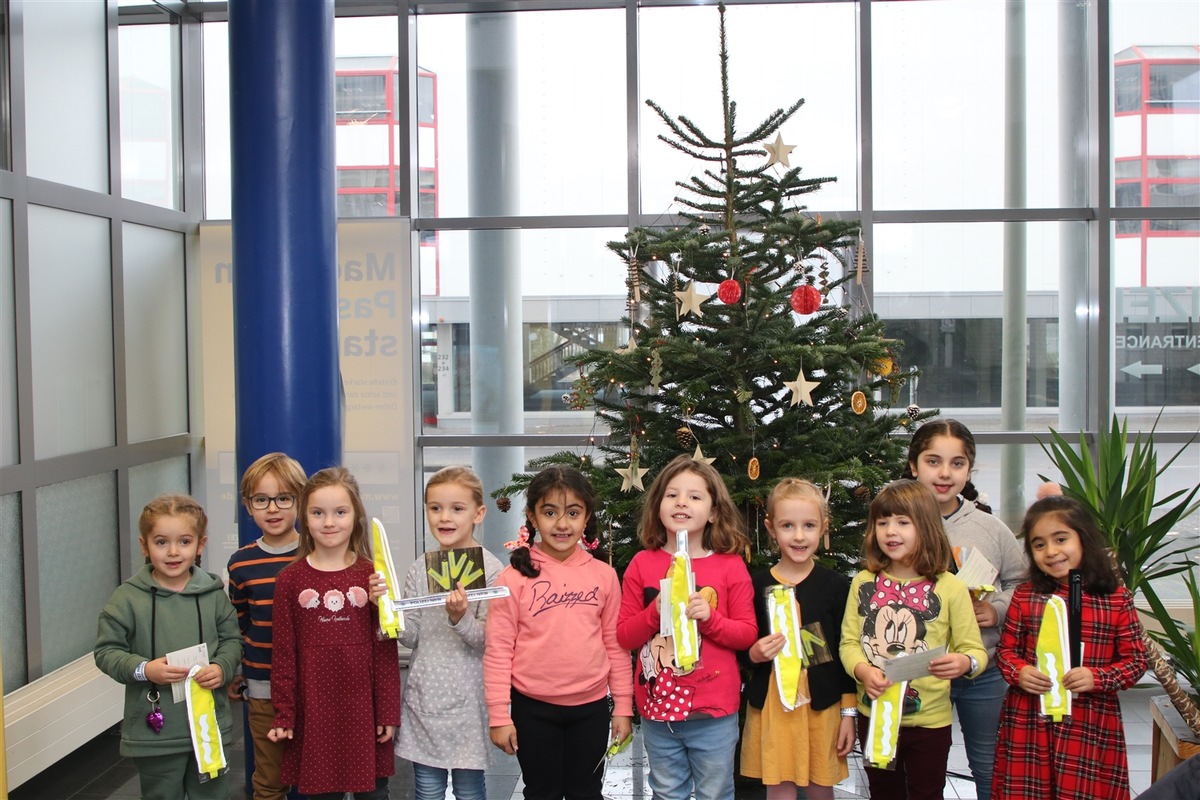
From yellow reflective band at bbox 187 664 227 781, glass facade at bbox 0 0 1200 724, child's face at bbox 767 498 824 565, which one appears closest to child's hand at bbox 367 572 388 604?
yellow reflective band at bbox 187 664 227 781

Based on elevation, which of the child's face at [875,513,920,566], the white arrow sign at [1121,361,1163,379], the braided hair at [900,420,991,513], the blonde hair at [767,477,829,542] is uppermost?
the white arrow sign at [1121,361,1163,379]

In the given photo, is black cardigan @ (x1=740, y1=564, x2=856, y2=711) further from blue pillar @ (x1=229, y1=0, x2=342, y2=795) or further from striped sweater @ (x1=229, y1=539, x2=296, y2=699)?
blue pillar @ (x1=229, y1=0, x2=342, y2=795)

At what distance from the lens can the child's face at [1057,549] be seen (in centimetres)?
258

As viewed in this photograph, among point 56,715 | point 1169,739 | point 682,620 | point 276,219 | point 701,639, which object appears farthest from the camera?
point 56,715

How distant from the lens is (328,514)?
270 cm

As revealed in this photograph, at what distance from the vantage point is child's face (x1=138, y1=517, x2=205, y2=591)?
279 centimetres

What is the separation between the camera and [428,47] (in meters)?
5.73

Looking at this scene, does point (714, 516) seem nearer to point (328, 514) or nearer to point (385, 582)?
point (385, 582)

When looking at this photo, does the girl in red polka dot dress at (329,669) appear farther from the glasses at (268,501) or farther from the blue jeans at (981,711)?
the blue jeans at (981,711)

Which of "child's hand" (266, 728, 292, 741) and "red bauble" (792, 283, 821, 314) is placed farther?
"red bauble" (792, 283, 821, 314)

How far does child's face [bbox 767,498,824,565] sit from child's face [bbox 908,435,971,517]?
49 centimetres

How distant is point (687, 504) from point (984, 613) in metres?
0.93

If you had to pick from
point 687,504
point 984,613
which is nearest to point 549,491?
point 687,504

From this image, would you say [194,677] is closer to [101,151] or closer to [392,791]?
[392,791]
